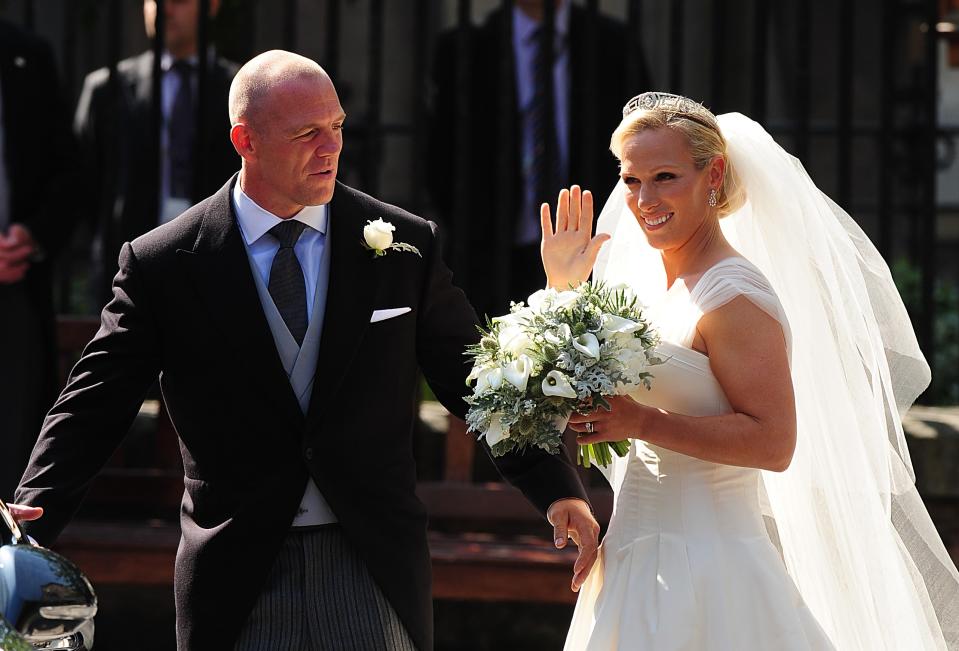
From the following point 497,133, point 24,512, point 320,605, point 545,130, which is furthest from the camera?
point 497,133

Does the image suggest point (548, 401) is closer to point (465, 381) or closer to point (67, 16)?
point (465, 381)

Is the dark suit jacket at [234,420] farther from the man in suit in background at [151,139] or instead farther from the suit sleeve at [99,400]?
the man in suit in background at [151,139]

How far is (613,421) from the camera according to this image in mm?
3223

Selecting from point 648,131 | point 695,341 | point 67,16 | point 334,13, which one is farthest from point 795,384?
point 67,16

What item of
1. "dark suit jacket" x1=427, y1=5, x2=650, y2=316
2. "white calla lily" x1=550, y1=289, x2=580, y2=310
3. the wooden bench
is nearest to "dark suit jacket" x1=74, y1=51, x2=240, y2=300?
the wooden bench

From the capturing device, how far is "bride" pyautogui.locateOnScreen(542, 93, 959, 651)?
3307 mm

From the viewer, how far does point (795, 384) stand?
3.72m

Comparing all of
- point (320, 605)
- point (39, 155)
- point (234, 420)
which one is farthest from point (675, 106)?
point (39, 155)

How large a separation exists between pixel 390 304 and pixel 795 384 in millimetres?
1082

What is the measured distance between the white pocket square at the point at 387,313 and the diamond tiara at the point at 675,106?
727mm

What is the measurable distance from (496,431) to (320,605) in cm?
55

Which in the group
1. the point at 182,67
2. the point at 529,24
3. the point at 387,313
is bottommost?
the point at 387,313

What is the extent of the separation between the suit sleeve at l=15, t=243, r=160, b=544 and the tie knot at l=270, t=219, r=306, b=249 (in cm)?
34

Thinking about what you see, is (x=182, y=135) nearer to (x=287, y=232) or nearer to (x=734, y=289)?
(x=287, y=232)
